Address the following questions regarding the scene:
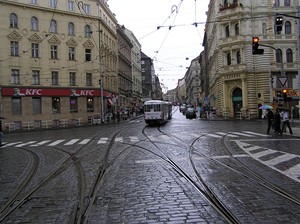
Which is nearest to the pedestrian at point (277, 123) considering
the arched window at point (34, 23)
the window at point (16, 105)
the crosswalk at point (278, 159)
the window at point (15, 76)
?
the crosswalk at point (278, 159)

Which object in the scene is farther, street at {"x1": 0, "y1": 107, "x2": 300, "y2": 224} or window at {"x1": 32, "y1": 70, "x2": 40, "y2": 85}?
window at {"x1": 32, "y1": 70, "x2": 40, "y2": 85}

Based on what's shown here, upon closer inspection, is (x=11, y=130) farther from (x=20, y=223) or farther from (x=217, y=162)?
(x=20, y=223)

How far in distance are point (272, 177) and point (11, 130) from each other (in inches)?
1384

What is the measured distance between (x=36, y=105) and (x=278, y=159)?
3630 centimetres

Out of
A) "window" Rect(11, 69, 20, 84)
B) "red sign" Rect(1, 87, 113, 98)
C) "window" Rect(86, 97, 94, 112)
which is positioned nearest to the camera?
"red sign" Rect(1, 87, 113, 98)

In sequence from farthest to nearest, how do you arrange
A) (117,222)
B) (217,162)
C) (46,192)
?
(217,162) → (46,192) → (117,222)

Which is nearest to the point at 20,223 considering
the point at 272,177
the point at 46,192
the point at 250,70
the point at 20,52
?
the point at 46,192

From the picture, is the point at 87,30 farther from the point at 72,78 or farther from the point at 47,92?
the point at 47,92

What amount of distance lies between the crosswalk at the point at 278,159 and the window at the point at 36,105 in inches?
1299

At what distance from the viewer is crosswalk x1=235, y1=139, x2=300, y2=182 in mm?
9117

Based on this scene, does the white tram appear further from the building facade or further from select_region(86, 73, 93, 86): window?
select_region(86, 73, 93, 86): window

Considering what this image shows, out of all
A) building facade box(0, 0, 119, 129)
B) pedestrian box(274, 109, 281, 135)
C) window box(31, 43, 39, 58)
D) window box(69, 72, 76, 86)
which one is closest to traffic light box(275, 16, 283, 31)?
pedestrian box(274, 109, 281, 135)

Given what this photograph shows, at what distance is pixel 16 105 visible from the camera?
40438 millimetres

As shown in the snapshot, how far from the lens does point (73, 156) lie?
13602 millimetres
